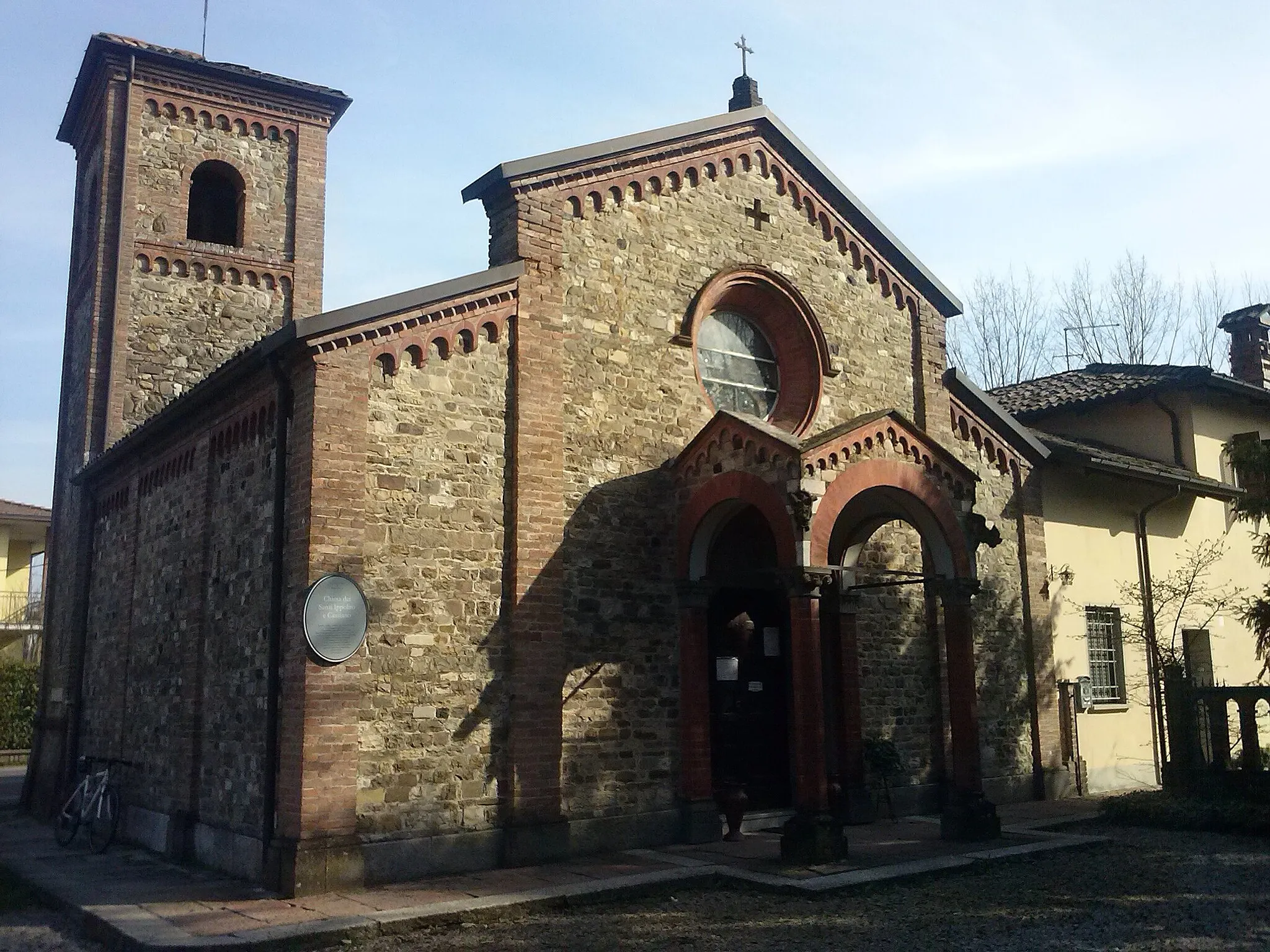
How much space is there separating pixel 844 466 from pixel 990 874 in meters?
4.07

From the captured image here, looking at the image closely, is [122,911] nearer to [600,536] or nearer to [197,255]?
[600,536]

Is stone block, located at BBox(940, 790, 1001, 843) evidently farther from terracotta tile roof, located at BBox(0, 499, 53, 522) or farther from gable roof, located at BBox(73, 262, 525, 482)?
terracotta tile roof, located at BBox(0, 499, 53, 522)

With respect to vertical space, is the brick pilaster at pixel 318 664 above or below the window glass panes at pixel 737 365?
below

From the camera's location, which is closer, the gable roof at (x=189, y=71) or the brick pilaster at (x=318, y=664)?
the brick pilaster at (x=318, y=664)

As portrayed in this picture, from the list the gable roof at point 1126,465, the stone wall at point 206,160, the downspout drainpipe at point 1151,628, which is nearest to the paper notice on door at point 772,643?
the gable roof at point 1126,465

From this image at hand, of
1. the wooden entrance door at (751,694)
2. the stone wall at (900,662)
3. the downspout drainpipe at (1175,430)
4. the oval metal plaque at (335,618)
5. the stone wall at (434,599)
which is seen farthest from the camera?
the downspout drainpipe at (1175,430)

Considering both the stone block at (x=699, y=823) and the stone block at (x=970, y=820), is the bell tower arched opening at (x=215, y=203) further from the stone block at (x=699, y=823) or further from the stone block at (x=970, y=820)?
the stone block at (x=970, y=820)

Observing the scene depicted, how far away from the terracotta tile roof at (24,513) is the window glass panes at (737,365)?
29.4 m

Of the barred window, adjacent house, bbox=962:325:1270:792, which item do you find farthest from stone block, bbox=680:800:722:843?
the barred window

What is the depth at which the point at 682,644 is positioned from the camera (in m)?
11.9

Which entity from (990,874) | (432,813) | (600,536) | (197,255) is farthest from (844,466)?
(197,255)

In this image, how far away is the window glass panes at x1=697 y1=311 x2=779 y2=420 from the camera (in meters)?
13.4

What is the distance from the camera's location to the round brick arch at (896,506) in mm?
10734

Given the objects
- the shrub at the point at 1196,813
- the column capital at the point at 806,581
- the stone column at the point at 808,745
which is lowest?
the shrub at the point at 1196,813
